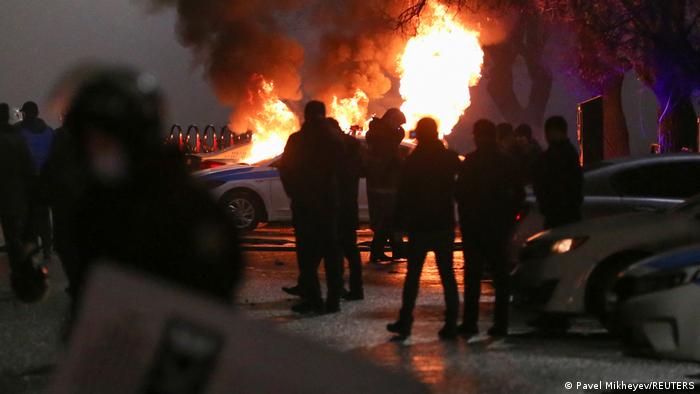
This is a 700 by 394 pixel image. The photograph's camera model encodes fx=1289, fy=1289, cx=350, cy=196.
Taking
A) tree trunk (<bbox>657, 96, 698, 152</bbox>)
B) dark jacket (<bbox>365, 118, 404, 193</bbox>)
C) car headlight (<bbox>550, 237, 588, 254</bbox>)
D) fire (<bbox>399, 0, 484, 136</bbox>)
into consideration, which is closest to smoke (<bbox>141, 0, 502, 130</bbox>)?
fire (<bbox>399, 0, 484, 136</bbox>)

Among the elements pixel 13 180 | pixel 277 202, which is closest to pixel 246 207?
pixel 277 202

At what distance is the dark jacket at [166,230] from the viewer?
8.45ft

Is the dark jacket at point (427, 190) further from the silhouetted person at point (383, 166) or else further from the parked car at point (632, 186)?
the silhouetted person at point (383, 166)

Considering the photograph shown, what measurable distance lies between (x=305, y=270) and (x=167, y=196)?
24.9 ft

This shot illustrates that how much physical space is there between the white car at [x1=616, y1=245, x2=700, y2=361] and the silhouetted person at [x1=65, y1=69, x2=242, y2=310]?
14.9ft

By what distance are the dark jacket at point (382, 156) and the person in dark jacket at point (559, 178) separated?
2.71m

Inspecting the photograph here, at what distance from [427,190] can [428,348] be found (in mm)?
1086

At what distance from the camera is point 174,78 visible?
37.8m

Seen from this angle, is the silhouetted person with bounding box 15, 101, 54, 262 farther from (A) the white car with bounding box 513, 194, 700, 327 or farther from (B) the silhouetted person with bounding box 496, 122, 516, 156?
(A) the white car with bounding box 513, 194, 700, 327

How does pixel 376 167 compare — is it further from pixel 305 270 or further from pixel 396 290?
pixel 305 270

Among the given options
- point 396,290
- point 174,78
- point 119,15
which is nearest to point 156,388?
point 396,290

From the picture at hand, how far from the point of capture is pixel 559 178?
9.62 metres

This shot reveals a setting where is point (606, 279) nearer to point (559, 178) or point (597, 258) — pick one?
point (597, 258)

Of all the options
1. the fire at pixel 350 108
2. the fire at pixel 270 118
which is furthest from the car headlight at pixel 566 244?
the fire at pixel 350 108
